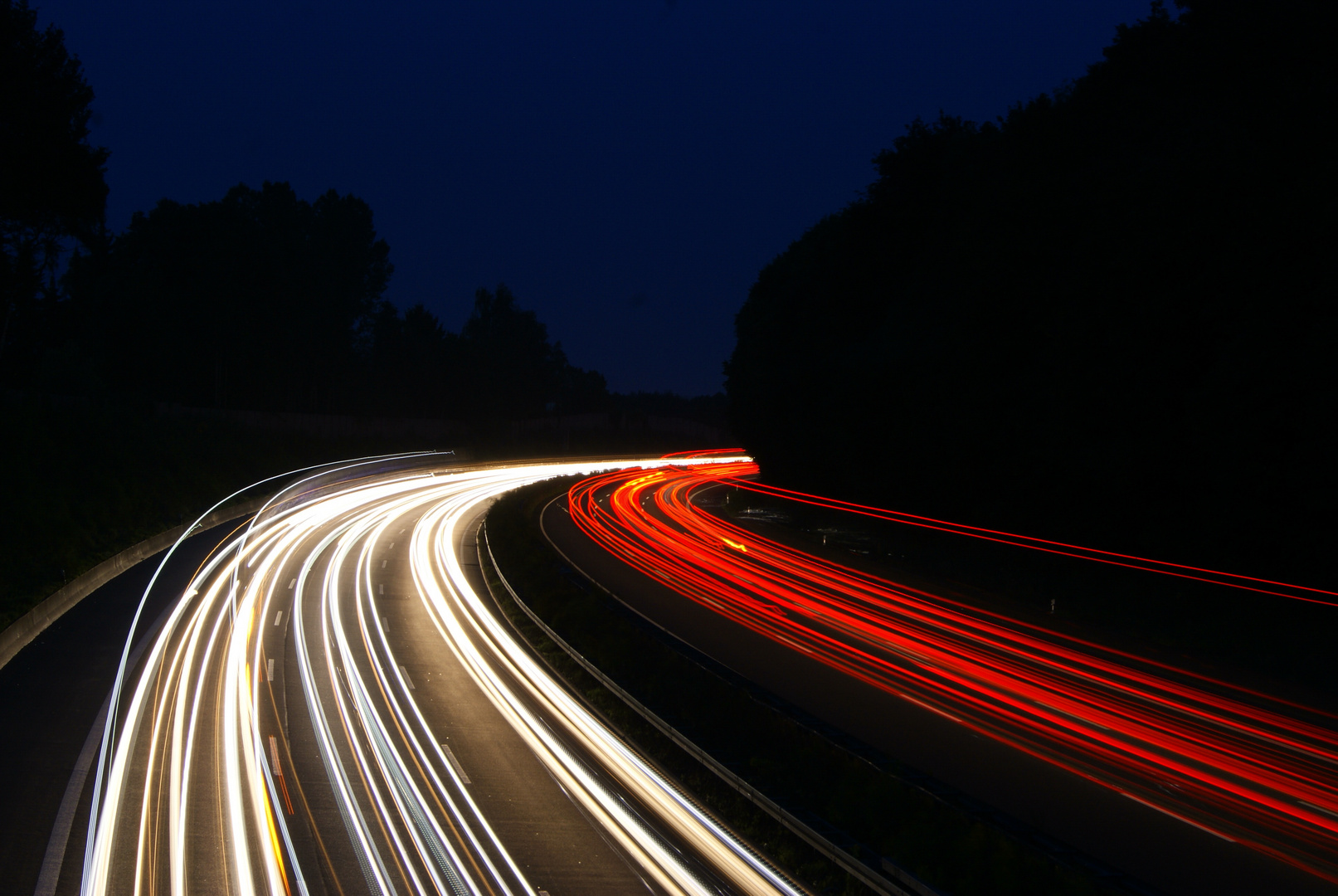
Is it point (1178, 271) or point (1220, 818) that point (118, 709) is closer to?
point (1220, 818)

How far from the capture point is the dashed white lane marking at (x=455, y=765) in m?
11.9

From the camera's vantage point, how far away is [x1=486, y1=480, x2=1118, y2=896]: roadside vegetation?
7879 mm

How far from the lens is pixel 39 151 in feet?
113

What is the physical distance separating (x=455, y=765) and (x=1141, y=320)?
17723 millimetres

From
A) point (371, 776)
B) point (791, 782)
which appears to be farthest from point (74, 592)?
point (791, 782)

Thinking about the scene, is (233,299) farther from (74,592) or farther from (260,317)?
(74,592)

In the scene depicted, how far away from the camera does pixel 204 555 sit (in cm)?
3147

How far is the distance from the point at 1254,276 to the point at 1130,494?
579 centimetres

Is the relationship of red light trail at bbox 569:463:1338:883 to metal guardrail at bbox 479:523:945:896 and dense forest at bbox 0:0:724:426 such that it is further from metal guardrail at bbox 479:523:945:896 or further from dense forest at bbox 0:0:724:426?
dense forest at bbox 0:0:724:426

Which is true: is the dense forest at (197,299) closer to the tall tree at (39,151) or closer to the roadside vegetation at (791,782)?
the tall tree at (39,151)

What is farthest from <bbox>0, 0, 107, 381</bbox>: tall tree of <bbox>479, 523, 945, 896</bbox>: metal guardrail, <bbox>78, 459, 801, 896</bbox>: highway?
<bbox>479, 523, 945, 896</bbox>: metal guardrail

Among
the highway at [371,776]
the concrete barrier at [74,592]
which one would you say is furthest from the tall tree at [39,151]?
the highway at [371,776]

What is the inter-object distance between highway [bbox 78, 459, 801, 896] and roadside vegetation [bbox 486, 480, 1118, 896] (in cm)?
41

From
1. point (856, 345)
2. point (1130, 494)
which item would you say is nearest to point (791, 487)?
point (856, 345)
